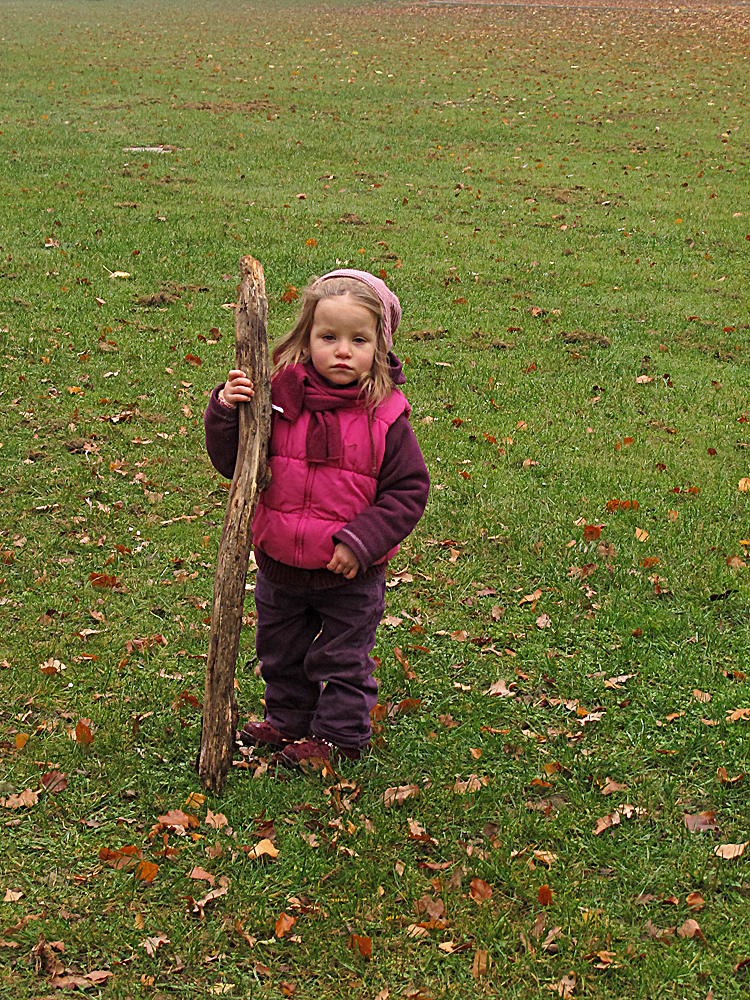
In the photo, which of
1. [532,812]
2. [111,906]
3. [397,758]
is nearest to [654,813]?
[532,812]

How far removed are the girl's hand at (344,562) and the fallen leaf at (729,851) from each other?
163cm

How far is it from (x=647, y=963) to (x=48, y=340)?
266 inches

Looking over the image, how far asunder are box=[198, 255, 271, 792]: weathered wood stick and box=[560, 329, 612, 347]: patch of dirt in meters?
5.61

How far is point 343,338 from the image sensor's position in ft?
11.6

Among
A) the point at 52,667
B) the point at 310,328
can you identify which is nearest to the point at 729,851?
the point at 310,328

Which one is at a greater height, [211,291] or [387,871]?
[211,291]

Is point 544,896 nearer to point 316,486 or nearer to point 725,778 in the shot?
point 725,778

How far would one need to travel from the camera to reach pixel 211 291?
9562 millimetres

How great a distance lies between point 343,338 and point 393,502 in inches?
23.8

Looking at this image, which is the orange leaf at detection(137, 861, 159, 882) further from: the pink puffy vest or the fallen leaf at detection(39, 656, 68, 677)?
the fallen leaf at detection(39, 656, 68, 677)

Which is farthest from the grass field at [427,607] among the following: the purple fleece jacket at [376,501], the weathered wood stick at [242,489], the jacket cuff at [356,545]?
the jacket cuff at [356,545]

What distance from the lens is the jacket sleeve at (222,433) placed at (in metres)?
3.55

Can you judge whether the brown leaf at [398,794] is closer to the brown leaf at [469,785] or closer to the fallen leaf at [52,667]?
the brown leaf at [469,785]

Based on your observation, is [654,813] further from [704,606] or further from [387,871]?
[704,606]
